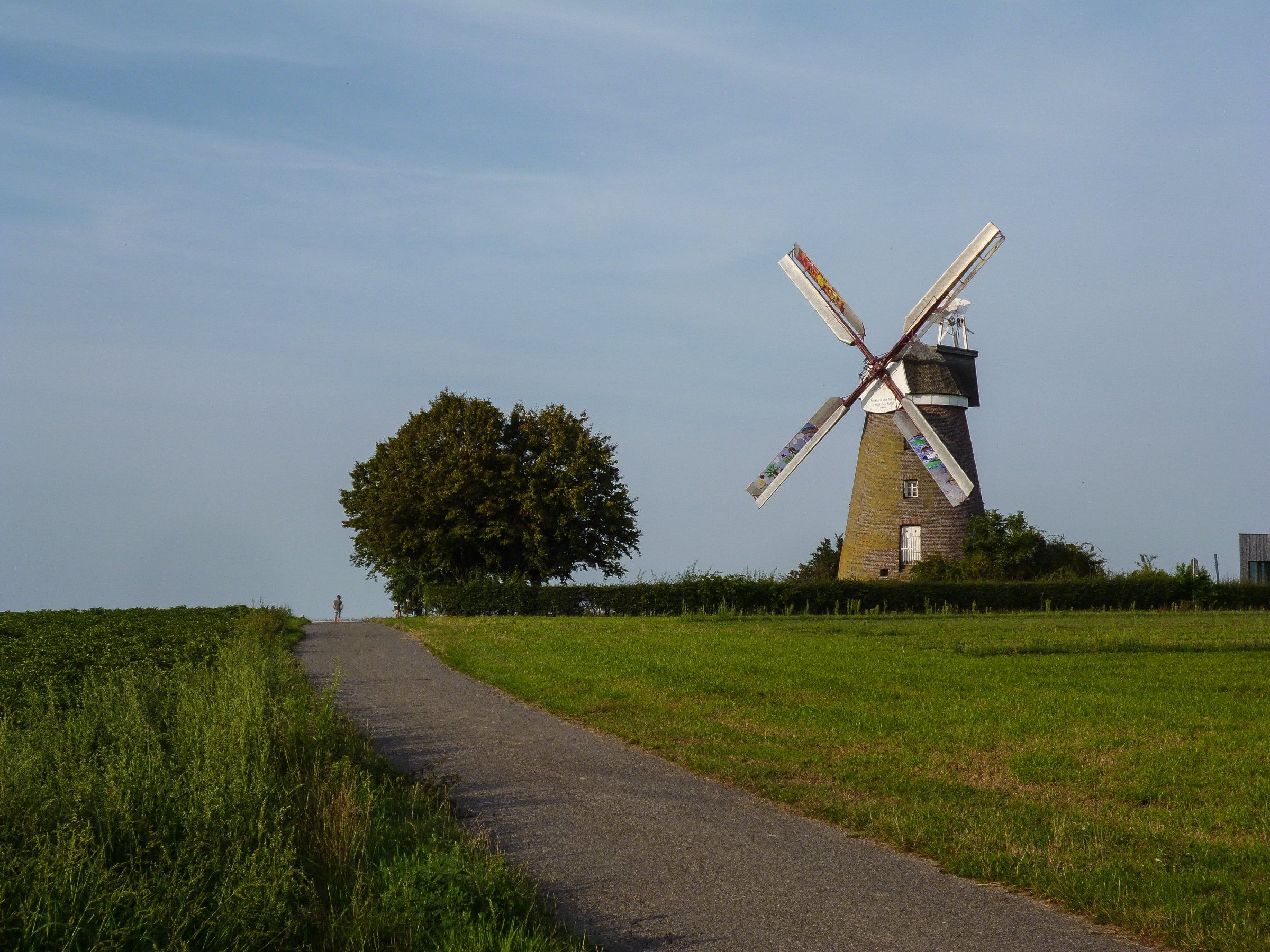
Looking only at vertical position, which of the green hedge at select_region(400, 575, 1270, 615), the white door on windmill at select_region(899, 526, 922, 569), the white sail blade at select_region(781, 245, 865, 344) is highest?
the white sail blade at select_region(781, 245, 865, 344)

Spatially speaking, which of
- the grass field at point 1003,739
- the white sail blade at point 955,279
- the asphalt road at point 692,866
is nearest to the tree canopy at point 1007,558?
the white sail blade at point 955,279

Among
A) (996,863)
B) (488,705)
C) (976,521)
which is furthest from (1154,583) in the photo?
(996,863)

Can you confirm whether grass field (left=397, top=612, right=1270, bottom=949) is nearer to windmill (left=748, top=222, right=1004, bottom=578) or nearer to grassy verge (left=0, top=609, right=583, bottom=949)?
grassy verge (left=0, top=609, right=583, bottom=949)

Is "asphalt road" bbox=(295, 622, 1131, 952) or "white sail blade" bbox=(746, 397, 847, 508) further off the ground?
"white sail blade" bbox=(746, 397, 847, 508)

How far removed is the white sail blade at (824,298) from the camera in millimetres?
42719

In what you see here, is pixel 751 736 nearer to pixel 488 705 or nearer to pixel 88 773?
pixel 488 705

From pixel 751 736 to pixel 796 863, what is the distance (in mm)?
4834

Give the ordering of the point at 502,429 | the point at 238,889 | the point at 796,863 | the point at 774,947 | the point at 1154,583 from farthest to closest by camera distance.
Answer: the point at 502,429
the point at 1154,583
the point at 796,863
the point at 774,947
the point at 238,889

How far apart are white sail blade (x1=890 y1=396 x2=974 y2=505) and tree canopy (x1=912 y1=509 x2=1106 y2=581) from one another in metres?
1.61

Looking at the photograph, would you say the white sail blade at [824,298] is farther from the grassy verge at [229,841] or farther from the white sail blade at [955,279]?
the grassy verge at [229,841]

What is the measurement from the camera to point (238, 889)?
4.85 meters

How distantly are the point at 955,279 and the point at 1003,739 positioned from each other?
32.9 meters

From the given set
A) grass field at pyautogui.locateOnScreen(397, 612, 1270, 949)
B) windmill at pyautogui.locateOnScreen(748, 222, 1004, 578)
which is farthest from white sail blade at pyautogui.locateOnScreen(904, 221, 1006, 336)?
grass field at pyautogui.locateOnScreen(397, 612, 1270, 949)

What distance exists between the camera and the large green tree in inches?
1735
